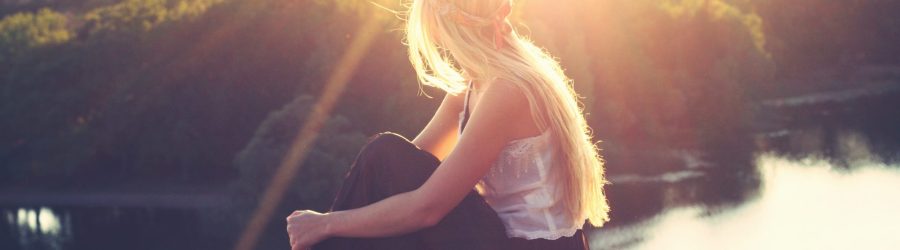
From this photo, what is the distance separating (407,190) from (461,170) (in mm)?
120

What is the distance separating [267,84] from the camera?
82.8 ft

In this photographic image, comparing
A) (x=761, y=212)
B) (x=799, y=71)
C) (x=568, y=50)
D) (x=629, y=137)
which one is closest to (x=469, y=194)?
(x=761, y=212)

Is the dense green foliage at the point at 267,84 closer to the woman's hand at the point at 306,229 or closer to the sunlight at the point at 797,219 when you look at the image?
the sunlight at the point at 797,219

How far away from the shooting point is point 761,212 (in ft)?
69.4

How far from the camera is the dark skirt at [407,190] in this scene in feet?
6.02

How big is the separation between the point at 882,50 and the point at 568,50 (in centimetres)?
1711

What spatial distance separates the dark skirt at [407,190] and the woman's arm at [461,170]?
0.03m

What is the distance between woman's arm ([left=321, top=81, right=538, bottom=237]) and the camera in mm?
1791

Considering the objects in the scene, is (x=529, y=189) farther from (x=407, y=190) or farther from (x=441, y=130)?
(x=441, y=130)

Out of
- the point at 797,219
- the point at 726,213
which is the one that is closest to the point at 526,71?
the point at 797,219

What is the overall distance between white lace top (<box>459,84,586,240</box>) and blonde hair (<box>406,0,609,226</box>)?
0.10 feet

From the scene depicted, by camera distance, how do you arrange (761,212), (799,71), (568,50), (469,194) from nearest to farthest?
(469,194) → (761,212) → (568,50) → (799,71)

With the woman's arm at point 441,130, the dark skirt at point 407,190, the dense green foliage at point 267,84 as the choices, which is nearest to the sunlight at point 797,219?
the dense green foliage at point 267,84

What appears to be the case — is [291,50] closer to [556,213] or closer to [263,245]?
[263,245]
